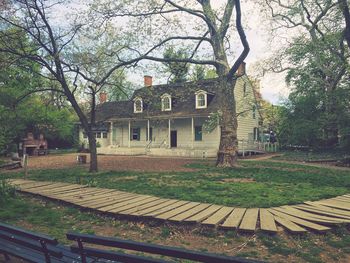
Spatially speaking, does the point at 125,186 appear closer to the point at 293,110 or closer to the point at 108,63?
the point at 108,63

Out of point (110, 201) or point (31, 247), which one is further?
point (110, 201)

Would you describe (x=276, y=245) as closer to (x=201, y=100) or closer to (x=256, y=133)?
(x=201, y=100)

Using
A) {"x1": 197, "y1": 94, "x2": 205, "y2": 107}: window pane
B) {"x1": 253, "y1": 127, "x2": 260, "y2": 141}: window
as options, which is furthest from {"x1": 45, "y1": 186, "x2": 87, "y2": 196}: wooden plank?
{"x1": 253, "y1": 127, "x2": 260, "y2": 141}: window

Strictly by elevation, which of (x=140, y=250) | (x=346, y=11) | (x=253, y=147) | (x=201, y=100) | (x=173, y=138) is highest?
(x=201, y=100)

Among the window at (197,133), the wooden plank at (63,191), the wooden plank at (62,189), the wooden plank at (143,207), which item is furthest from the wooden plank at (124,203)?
the window at (197,133)

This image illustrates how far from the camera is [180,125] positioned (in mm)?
33250

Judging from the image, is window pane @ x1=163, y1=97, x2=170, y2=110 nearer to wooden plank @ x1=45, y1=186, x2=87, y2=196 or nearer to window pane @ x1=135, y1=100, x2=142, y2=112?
window pane @ x1=135, y1=100, x2=142, y2=112

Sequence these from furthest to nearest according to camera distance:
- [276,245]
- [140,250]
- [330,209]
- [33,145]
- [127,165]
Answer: [33,145] → [127,165] → [330,209] → [276,245] → [140,250]

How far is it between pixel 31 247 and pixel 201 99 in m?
28.6

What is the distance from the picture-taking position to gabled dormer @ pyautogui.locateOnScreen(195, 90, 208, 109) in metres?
30.7

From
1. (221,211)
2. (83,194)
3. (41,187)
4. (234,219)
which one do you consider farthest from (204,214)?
(41,187)

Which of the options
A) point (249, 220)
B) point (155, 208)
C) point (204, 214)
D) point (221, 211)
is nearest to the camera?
point (249, 220)

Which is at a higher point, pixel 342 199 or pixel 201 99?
pixel 201 99

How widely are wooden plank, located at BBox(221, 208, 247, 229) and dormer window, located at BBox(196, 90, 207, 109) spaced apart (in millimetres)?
24733
